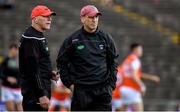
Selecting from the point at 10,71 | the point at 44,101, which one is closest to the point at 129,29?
the point at 10,71

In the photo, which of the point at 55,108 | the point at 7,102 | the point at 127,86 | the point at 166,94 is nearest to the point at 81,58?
the point at 7,102

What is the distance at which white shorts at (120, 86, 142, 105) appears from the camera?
16469 mm

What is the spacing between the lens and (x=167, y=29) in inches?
1128

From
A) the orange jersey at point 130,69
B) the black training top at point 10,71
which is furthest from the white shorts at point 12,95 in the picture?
the orange jersey at point 130,69

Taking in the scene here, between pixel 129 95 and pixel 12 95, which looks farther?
pixel 129 95

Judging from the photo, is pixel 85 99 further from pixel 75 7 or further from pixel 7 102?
pixel 75 7

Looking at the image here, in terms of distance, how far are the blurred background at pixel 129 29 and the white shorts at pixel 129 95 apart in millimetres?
6520

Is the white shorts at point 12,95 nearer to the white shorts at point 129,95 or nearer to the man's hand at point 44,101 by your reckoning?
the white shorts at point 129,95

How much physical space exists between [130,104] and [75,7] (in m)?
10.9

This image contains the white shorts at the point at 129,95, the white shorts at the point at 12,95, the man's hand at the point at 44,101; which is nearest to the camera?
the man's hand at the point at 44,101

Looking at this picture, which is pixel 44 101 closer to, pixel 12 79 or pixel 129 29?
pixel 12 79

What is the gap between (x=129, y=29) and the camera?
87.7 ft

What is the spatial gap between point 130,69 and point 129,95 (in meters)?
0.64

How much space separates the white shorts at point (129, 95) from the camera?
16.5m
